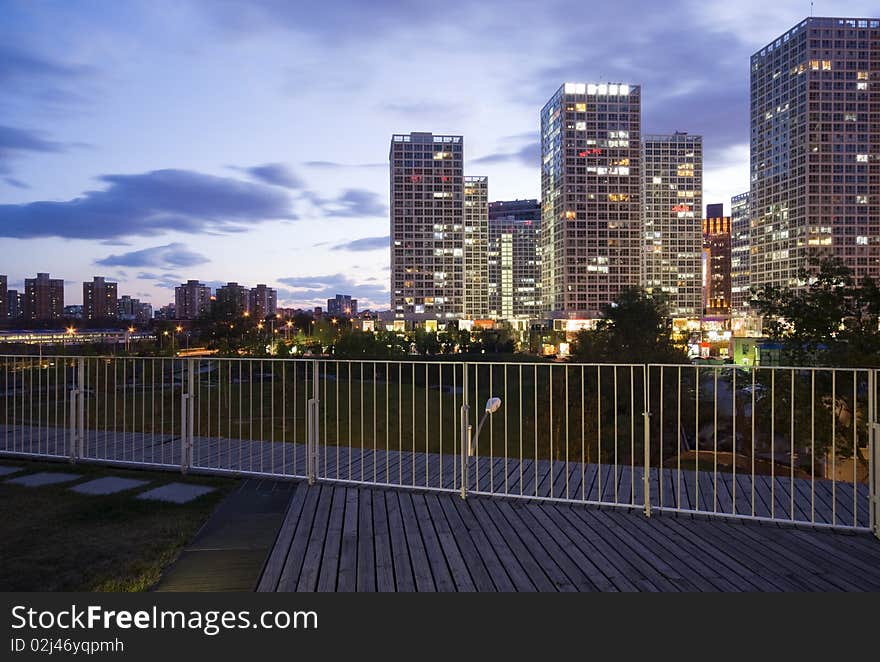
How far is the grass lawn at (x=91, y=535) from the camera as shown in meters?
3.65

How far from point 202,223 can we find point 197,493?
77528 mm

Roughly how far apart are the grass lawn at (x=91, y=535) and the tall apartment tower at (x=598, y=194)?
128735mm

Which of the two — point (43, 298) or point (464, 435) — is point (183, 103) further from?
point (43, 298)

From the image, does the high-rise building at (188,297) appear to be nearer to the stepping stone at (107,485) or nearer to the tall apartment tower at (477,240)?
the tall apartment tower at (477,240)

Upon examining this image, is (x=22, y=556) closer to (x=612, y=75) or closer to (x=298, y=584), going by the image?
(x=298, y=584)

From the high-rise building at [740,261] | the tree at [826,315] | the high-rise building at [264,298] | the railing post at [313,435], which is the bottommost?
the railing post at [313,435]

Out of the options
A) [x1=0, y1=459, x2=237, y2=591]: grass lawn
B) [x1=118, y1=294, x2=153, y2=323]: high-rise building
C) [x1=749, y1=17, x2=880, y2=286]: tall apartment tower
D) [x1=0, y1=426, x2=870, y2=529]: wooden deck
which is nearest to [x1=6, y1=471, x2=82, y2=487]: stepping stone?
→ [x1=0, y1=459, x2=237, y2=591]: grass lawn

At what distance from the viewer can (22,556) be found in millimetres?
4016

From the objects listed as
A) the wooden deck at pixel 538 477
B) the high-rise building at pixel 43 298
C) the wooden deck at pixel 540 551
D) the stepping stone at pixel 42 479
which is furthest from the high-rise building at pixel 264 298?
the wooden deck at pixel 540 551

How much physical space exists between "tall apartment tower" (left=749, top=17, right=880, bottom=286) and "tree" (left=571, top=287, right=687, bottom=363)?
127 meters

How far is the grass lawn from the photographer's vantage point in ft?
12.0

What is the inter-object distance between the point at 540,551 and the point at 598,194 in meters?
137

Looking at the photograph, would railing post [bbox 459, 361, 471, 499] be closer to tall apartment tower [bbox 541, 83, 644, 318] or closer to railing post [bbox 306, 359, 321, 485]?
railing post [bbox 306, 359, 321, 485]

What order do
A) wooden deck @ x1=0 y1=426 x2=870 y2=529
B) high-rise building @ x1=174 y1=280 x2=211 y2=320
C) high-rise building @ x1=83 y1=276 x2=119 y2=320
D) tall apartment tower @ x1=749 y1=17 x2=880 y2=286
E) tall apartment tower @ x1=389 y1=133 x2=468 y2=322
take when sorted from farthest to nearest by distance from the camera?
high-rise building @ x1=174 y1=280 x2=211 y2=320
tall apartment tower @ x1=389 y1=133 x2=468 y2=322
high-rise building @ x1=83 y1=276 x2=119 y2=320
tall apartment tower @ x1=749 y1=17 x2=880 y2=286
wooden deck @ x1=0 y1=426 x2=870 y2=529
